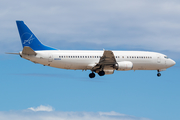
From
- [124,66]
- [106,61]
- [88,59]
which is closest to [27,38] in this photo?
[88,59]

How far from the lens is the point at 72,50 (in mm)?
50312

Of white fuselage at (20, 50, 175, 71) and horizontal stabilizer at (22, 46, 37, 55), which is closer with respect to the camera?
horizontal stabilizer at (22, 46, 37, 55)

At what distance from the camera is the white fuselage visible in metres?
47.8

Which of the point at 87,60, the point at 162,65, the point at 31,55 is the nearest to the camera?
the point at 31,55

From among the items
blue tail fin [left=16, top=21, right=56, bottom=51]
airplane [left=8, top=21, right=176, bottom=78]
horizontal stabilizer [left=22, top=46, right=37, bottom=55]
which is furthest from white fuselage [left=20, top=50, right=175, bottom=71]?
blue tail fin [left=16, top=21, right=56, bottom=51]

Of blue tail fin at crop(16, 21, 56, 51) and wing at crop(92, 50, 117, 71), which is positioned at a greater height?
blue tail fin at crop(16, 21, 56, 51)

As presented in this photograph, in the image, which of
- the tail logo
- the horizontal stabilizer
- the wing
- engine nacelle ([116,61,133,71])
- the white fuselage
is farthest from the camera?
engine nacelle ([116,61,133,71])

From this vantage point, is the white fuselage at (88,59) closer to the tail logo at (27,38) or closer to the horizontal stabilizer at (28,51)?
the horizontal stabilizer at (28,51)

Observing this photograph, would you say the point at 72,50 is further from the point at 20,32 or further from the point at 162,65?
the point at 162,65

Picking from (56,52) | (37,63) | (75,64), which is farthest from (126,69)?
(37,63)

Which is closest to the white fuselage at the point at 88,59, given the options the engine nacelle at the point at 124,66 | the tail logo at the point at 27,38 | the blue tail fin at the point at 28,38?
the blue tail fin at the point at 28,38

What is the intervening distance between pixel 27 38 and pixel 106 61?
14.4 metres

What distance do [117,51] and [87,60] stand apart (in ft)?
22.4

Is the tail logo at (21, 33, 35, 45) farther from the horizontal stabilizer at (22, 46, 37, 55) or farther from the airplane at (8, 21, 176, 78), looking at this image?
the horizontal stabilizer at (22, 46, 37, 55)
